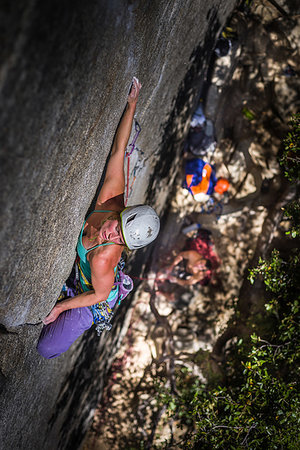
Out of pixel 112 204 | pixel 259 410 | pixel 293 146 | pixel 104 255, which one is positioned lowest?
pixel 259 410

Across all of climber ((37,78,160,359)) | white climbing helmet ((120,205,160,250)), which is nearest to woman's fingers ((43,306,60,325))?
climber ((37,78,160,359))

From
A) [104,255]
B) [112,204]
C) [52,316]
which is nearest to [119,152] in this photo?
[112,204]

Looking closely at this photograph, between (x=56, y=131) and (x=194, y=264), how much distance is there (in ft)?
15.9

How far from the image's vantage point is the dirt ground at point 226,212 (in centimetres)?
631

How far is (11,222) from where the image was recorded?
1.69 metres

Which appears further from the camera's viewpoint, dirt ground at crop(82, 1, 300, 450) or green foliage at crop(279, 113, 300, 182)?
dirt ground at crop(82, 1, 300, 450)

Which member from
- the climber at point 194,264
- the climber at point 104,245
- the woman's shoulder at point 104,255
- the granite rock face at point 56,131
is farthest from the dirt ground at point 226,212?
the woman's shoulder at point 104,255

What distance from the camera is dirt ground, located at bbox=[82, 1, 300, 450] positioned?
631 centimetres

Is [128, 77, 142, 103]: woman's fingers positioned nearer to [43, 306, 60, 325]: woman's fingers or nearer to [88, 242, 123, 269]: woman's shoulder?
[88, 242, 123, 269]: woman's shoulder

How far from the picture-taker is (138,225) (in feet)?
8.57

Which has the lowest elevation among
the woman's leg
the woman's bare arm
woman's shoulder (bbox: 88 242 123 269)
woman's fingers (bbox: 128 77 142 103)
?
the woman's leg

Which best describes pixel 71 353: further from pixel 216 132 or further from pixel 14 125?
pixel 216 132

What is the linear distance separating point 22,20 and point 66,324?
272 centimetres

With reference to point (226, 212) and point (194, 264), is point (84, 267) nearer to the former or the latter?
point (194, 264)
